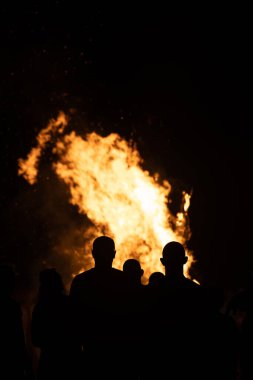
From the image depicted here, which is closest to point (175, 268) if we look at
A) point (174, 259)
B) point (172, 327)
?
point (174, 259)

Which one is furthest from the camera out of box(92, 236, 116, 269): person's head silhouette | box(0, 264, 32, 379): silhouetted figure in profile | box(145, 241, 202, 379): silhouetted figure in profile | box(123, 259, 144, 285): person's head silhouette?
box(123, 259, 144, 285): person's head silhouette

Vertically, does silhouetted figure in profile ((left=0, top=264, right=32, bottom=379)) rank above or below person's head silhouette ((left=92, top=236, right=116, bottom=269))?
below

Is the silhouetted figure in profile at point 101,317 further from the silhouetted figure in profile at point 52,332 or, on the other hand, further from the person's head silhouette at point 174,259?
the silhouetted figure in profile at point 52,332

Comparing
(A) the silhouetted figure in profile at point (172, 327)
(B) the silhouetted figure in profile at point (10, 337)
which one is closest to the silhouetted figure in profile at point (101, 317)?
(A) the silhouetted figure in profile at point (172, 327)

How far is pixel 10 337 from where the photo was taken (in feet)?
13.3

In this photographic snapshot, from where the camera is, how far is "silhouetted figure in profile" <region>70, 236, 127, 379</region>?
3.36m

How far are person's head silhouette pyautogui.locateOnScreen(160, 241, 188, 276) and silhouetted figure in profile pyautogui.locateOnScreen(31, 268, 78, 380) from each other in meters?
0.99

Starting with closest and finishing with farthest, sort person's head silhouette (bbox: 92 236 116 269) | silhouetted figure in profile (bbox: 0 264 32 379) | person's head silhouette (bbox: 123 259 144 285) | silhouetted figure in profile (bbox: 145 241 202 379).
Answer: silhouetted figure in profile (bbox: 145 241 202 379)
person's head silhouette (bbox: 92 236 116 269)
silhouetted figure in profile (bbox: 0 264 32 379)
person's head silhouette (bbox: 123 259 144 285)

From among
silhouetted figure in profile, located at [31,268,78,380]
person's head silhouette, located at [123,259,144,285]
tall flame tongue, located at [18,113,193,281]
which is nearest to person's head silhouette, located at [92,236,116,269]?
silhouetted figure in profile, located at [31,268,78,380]

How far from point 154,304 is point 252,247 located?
1748 centimetres

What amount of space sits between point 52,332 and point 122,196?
24.9 ft

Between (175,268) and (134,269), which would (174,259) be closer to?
(175,268)

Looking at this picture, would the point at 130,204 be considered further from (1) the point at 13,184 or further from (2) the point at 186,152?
(2) the point at 186,152

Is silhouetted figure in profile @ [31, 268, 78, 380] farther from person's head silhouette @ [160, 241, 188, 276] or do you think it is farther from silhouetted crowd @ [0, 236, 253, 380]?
person's head silhouette @ [160, 241, 188, 276]
